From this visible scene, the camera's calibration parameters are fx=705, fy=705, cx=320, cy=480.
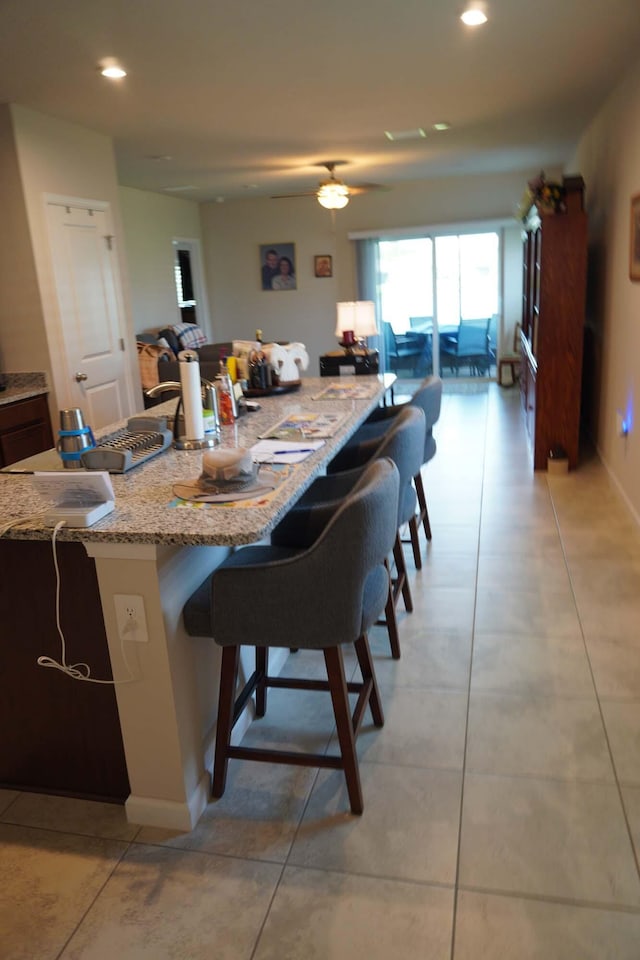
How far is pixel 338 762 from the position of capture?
1974 mm

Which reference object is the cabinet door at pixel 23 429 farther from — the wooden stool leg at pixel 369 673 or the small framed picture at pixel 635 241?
the small framed picture at pixel 635 241

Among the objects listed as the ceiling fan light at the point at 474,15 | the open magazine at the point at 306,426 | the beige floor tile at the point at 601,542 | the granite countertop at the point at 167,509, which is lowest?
the beige floor tile at the point at 601,542

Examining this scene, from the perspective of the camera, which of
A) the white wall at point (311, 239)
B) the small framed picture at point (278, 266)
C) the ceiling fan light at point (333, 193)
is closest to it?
the ceiling fan light at point (333, 193)

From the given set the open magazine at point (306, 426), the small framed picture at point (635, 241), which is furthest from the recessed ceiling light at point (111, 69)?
the small framed picture at point (635, 241)

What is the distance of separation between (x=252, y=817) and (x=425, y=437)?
1901 millimetres

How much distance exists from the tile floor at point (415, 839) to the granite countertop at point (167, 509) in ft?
2.84

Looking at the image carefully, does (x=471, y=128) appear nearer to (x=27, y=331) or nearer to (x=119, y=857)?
(x=27, y=331)

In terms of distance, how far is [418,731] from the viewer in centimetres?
232

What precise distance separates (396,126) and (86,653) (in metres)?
4.63

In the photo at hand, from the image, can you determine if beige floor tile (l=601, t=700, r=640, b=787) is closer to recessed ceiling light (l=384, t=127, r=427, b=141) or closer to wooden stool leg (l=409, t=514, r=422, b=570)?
wooden stool leg (l=409, t=514, r=422, b=570)

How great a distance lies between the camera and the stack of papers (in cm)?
237

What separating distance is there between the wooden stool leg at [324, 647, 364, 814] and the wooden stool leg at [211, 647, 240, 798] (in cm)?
27

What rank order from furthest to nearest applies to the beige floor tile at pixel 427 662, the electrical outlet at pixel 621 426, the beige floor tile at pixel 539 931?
the electrical outlet at pixel 621 426, the beige floor tile at pixel 427 662, the beige floor tile at pixel 539 931

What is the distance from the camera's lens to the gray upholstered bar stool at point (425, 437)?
315 cm
